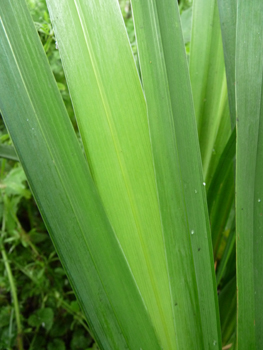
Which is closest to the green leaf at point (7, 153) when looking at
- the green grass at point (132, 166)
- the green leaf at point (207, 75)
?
the green grass at point (132, 166)

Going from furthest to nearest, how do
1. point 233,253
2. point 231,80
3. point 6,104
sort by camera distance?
point 233,253 < point 231,80 < point 6,104

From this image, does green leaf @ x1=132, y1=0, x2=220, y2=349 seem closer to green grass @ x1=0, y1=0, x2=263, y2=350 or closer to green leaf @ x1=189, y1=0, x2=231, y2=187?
green grass @ x1=0, y1=0, x2=263, y2=350

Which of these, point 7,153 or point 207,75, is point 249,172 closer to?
point 207,75

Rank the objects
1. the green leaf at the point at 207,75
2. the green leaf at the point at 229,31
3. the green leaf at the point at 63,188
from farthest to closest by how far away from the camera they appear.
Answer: the green leaf at the point at 207,75 < the green leaf at the point at 229,31 < the green leaf at the point at 63,188

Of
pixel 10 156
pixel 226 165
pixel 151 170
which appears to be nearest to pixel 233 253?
pixel 226 165

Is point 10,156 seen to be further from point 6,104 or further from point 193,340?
point 193,340

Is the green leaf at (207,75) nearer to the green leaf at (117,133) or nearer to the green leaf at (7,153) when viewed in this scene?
the green leaf at (117,133)

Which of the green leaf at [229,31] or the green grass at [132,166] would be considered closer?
the green grass at [132,166]
